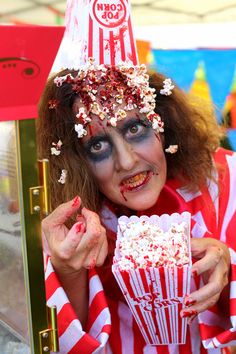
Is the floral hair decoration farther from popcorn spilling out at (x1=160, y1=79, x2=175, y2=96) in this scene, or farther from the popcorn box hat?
popcorn spilling out at (x1=160, y1=79, x2=175, y2=96)

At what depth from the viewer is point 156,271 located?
1.18 m

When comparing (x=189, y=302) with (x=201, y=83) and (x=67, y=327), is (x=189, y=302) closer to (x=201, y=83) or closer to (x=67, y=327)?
(x=67, y=327)

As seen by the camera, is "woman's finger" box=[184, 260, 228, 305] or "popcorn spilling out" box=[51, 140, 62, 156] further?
"popcorn spilling out" box=[51, 140, 62, 156]

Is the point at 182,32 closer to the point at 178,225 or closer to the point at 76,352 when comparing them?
the point at 178,225

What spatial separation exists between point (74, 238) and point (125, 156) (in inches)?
10.7

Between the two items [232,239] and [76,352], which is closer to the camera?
[76,352]

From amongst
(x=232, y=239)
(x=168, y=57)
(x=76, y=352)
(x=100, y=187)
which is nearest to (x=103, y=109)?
(x=100, y=187)

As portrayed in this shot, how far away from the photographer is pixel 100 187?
1.39 m

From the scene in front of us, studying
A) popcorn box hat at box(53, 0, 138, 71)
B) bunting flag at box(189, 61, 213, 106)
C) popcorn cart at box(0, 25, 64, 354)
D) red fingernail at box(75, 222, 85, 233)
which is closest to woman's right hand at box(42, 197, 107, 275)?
red fingernail at box(75, 222, 85, 233)

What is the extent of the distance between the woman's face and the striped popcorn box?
0.06 meters

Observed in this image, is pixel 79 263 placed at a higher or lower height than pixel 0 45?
lower

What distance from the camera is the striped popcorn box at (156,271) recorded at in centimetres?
119

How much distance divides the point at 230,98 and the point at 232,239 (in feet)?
4.83

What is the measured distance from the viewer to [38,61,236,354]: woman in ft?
4.03
